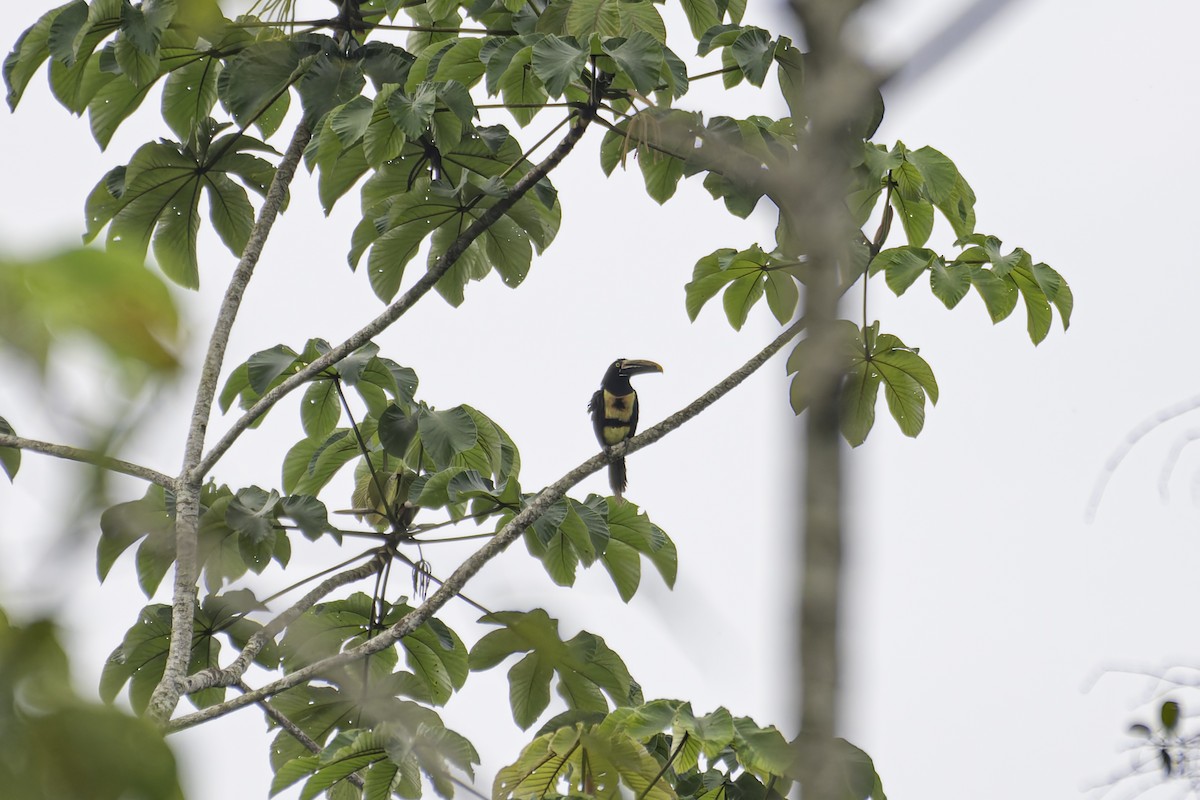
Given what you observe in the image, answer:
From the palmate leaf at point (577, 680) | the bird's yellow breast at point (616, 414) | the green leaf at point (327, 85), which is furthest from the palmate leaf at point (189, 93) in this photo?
the bird's yellow breast at point (616, 414)

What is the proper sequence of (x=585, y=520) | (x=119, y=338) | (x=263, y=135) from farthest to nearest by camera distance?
1. (x=263, y=135)
2. (x=585, y=520)
3. (x=119, y=338)

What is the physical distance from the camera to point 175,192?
370cm

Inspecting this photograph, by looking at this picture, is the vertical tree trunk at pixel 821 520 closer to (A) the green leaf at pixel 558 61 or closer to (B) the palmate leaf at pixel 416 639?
(A) the green leaf at pixel 558 61

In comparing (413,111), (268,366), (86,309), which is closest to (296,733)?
(268,366)

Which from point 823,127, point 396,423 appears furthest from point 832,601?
point 396,423

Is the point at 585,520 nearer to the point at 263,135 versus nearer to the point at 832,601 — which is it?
the point at 263,135

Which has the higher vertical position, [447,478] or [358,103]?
[358,103]

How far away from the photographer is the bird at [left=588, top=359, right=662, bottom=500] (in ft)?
20.7

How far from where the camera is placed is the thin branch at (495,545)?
9.21 ft

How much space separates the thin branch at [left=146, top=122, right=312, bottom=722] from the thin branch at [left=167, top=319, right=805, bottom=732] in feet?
0.32

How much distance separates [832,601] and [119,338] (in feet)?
1.10

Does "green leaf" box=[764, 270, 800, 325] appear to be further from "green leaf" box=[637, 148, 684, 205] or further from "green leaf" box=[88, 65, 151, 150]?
"green leaf" box=[88, 65, 151, 150]

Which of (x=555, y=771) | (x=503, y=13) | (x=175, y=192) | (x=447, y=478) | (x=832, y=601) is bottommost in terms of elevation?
(x=832, y=601)

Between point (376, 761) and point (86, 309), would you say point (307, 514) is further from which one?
point (86, 309)
